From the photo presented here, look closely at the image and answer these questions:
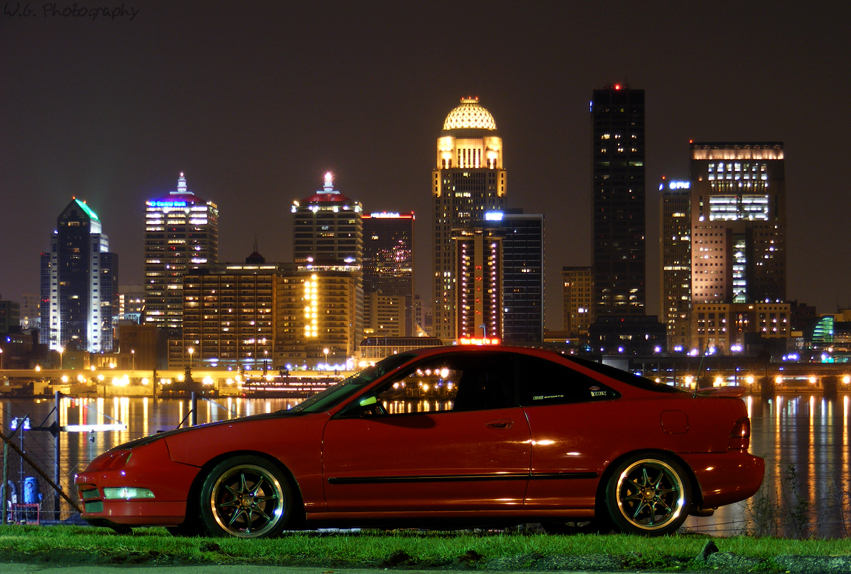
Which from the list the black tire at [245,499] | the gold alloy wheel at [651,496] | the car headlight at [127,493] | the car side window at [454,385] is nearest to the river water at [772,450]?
Result: the gold alloy wheel at [651,496]

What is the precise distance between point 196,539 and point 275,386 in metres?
158

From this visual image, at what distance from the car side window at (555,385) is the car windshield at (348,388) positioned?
2.81 feet

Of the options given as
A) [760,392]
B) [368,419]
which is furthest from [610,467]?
[760,392]

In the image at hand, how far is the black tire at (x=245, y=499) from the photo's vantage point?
254 inches

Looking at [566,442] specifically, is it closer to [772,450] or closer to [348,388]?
Answer: [348,388]

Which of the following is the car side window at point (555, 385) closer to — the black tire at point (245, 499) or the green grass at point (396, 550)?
the green grass at point (396, 550)

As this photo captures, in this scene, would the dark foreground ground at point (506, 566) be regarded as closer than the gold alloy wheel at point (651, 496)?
Yes

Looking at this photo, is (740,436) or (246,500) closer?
(246,500)

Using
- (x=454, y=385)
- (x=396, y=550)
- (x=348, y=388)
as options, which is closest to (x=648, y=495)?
(x=454, y=385)

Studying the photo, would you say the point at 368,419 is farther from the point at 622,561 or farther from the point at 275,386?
the point at 275,386

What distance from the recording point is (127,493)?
21.0 ft

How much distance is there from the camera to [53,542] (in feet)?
19.9

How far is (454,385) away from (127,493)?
2.41 m

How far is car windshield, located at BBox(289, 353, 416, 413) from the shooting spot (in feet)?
22.0
